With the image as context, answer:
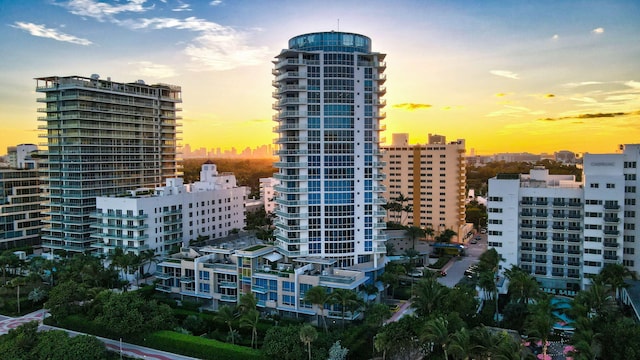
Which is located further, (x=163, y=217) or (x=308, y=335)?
(x=163, y=217)

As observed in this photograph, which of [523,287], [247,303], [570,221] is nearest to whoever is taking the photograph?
[247,303]

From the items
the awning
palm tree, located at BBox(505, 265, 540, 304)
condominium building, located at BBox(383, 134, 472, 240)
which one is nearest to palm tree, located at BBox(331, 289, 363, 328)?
the awning

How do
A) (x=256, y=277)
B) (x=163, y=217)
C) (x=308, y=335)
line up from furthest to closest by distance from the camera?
1. (x=163, y=217)
2. (x=256, y=277)
3. (x=308, y=335)

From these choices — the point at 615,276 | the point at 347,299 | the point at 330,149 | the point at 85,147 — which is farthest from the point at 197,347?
the point at 85,147

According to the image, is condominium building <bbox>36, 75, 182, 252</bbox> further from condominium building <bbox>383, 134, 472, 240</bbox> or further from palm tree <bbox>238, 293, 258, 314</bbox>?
condominium building <bbox>383, 134, 472, 240</bbox>

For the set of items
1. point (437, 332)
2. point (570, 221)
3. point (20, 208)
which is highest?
point (570, 221)

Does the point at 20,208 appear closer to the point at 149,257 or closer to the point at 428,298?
the point at 149,257
